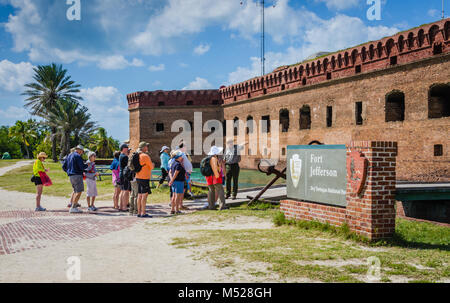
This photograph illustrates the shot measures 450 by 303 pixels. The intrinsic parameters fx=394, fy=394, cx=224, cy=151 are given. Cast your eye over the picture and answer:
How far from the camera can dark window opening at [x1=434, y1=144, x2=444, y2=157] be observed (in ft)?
62.2

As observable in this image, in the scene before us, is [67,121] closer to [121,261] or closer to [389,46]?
[389,46]

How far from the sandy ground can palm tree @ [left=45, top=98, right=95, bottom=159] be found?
118 feet

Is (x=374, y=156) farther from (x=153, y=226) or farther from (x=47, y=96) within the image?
(x=47, y=96)

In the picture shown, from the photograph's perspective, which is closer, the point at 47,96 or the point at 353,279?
the point at 353,279

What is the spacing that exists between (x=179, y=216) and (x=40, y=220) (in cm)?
319

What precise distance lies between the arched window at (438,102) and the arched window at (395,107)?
191cm

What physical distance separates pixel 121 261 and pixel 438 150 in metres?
18.3

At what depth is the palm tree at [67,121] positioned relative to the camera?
40.5m

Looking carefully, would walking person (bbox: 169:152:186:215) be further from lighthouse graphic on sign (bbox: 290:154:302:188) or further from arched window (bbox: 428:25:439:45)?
arched window (bbox: 428:25:439:45)

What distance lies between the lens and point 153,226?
819 centimetres

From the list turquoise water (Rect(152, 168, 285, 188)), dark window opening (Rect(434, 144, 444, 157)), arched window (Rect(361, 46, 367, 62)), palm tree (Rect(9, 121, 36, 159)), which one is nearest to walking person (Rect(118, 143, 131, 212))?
turquoise water (Rect(152, 168, 285, 188))

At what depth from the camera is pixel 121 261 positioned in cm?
523
